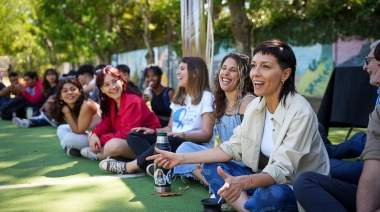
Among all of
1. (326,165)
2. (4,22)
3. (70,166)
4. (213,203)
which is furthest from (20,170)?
(4,22)

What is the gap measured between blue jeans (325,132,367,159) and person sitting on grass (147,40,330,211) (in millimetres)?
1649

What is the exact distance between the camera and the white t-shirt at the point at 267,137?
3125 millimetres

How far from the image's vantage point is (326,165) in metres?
3.04

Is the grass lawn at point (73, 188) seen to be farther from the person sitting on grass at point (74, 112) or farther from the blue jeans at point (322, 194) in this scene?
the blue jeans at point (322, 194)

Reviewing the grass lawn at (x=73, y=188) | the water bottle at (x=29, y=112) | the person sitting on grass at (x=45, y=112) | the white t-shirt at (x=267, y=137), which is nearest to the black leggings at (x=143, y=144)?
the grass lawn at (x=73, y=188)

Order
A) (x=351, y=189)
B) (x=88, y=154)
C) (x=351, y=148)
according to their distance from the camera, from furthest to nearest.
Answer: (x=88, y=154)
(x=351, y=148)
(x=351, y=189)

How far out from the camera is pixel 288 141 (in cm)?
288

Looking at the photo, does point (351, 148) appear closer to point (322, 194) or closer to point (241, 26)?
point (322, 194)

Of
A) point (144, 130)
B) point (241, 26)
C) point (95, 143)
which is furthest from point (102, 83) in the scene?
point (241, 26)

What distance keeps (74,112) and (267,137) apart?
369 cm

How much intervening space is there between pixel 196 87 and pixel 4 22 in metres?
32.6

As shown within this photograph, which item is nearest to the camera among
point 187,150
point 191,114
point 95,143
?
point 187,150

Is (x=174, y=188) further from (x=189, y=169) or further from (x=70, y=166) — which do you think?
(x=70, y=166)

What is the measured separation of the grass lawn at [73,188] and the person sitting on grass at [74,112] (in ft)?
0.67
